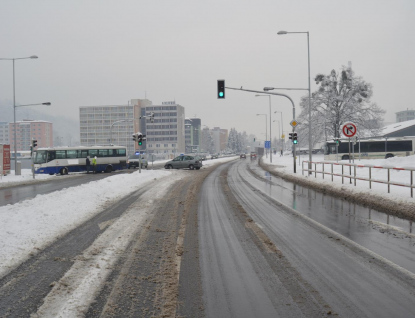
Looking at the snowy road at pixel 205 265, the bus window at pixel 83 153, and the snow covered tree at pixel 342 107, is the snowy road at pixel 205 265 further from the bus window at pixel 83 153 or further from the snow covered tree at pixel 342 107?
the snow covered tree at pixel 342 107

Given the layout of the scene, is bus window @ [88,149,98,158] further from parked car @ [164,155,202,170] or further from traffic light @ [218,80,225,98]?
traffic light @ [218,80,225,98]

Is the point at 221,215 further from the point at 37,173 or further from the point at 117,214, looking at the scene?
the point at 37,173

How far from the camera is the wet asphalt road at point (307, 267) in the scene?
3.76 m

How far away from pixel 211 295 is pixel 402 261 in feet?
10.5

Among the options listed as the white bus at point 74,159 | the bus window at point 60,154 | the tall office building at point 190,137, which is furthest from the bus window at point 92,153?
the tall office building at point 190,137

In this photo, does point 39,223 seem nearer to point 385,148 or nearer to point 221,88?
point 221,88

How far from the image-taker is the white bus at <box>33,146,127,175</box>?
32.1 metres

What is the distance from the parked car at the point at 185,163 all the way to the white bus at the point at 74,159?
5.60 metres

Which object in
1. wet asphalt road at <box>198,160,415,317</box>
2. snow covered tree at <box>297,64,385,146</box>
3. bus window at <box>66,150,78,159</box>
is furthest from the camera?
snow covered tree at <box>297,64,385,146</box>

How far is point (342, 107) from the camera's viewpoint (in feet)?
176

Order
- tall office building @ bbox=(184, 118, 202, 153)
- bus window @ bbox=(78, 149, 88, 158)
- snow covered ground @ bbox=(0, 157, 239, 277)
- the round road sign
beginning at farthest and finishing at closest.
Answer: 1. tall office building @ bbox=(184, 118, 202, 153)
2. bus window @ bbox=(78, 149, 88, 158)
3. the round road sign
4. snow covered ground @ bbox=(0, 157, 239, 277)

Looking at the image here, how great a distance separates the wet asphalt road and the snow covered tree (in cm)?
4742

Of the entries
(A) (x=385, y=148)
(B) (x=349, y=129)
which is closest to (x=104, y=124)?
(A) (x=385, y=148)

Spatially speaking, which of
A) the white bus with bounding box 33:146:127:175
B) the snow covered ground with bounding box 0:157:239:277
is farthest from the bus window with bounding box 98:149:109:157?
the snow covered ground with bounding box 0:157:239:277
